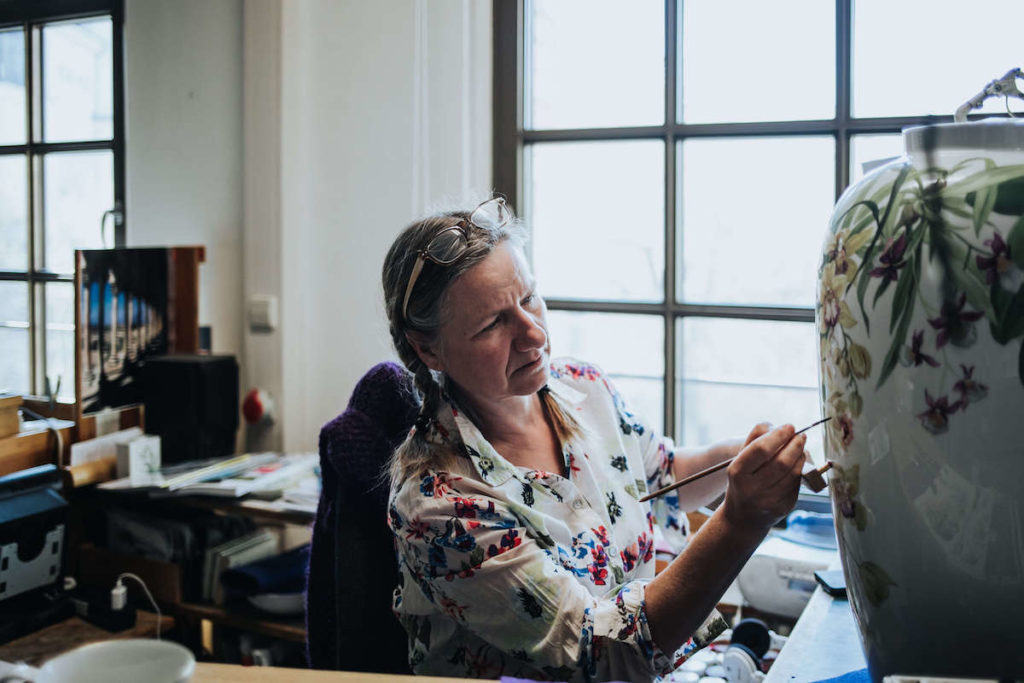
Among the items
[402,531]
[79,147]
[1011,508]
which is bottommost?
[402,531]

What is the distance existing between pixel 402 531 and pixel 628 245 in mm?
1389

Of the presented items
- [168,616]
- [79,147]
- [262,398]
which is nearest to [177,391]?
[262,398]

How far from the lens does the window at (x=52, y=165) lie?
2.73 metres

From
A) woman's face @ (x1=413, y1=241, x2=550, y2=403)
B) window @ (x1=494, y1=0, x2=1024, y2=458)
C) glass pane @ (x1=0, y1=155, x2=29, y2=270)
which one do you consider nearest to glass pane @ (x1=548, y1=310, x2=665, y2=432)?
window @ (x1=494, y1=0, x2=1024, y2=458)

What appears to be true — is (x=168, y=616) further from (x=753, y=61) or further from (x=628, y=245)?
(x=753, y=61)

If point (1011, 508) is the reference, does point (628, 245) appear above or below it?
above

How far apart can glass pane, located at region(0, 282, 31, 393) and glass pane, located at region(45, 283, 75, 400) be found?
77mm

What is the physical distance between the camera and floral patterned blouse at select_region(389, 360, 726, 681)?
1080 mm

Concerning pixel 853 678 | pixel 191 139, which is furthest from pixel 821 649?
pixel 191 139

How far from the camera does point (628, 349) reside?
238cm

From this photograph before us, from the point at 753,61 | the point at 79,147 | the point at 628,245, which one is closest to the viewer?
the point at 753,61

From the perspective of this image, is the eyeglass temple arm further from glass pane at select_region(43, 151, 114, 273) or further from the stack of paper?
glass pane at select_region(43, 151, 114, 273)

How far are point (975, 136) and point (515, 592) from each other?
0.69m

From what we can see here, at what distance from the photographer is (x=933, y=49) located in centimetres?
201
